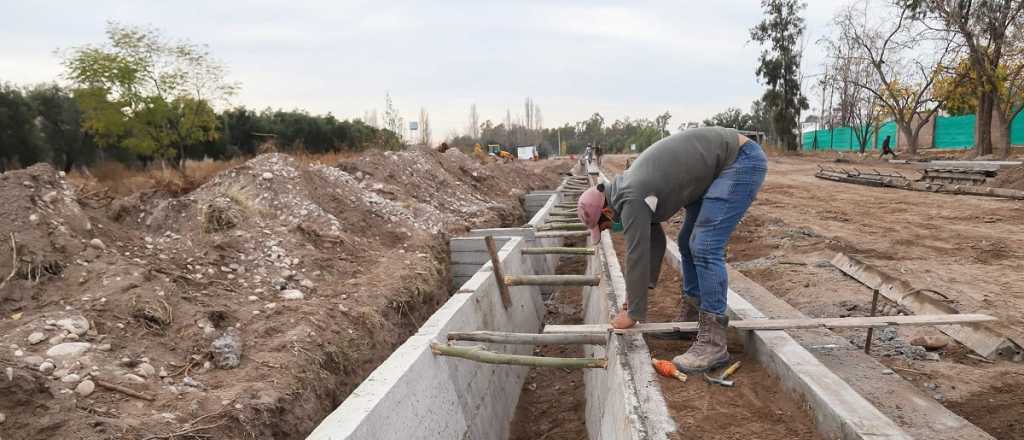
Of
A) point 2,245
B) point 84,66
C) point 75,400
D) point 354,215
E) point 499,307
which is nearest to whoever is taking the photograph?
point 75,400

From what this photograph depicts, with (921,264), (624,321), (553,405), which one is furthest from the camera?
(921,264)

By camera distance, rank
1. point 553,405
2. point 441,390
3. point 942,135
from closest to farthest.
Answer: point 441,390
point 553,405
point 942,135

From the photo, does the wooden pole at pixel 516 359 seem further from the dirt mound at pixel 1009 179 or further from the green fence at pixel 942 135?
the green fence at pixel 942 135

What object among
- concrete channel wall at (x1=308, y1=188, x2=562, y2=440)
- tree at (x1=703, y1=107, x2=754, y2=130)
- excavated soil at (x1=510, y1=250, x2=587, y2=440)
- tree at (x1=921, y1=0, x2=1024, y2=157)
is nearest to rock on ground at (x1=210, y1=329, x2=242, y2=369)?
concrete channel wall at (x1=308, y1=188, x2=562, y2=440)

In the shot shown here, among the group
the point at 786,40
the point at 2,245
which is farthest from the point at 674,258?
the point at 786,40

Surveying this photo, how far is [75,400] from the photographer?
2779 mm

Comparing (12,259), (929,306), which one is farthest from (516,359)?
(12,259)

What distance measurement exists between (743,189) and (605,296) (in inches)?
81.8

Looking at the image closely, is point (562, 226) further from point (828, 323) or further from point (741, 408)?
point (741, 408)

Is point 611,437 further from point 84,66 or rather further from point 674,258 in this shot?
point 84,66

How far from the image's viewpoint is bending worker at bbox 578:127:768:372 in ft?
9.74

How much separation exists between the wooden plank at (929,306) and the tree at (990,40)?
728 inches

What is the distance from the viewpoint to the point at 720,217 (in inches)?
119

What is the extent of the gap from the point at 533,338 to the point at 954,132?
118 ft
